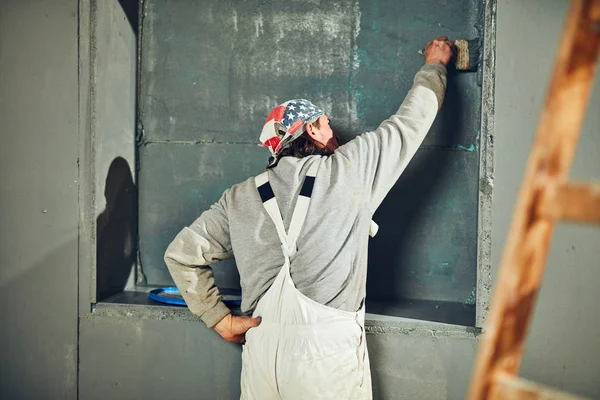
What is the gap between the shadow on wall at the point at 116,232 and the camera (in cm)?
291

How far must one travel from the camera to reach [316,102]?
3080mm

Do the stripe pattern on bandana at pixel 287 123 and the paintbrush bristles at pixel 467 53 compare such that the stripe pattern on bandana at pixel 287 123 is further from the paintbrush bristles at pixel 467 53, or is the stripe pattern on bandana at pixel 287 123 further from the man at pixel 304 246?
the paintbrush bristles at pixel 467 53

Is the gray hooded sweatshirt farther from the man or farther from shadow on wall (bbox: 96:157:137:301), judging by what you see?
shadow on wall (bbox: 96:157:137:301)

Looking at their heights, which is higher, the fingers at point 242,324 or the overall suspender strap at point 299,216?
the overall suspender strap at point 299,216

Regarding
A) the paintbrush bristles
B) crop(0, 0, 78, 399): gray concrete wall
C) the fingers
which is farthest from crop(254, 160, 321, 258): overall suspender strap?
crop(0, 0, 78, 399): gray concrete wall

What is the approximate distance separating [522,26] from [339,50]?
98cm

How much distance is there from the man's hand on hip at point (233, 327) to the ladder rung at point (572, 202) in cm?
158

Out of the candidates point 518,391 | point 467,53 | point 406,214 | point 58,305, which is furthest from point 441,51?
point 58,305

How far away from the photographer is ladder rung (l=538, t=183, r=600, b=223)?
0.98m

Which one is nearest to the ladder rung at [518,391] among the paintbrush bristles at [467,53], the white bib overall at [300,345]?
the white bib overall at [300,345]

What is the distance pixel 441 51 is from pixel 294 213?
111cm

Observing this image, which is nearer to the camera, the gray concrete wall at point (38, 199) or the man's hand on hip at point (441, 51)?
the man's hand on hip at point (441, 51)

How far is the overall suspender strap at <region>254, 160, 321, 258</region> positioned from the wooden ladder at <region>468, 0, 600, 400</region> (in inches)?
46.2

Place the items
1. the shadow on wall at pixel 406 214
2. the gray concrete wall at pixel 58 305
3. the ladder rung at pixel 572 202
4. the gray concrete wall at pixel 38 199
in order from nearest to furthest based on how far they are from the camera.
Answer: the ladder rung at pixel 572 202, the gray concrete wall at pixel 58 305, the gray concrete wall at pixel 38 199, the shadow on wall at pixel 406 214
